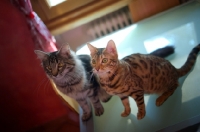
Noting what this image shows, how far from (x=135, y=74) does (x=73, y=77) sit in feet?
1.13

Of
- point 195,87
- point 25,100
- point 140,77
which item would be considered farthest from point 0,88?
point 195,87

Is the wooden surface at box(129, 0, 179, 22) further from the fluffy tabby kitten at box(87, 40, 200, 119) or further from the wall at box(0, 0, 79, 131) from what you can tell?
the wall at box(0, 0, 79, 131)

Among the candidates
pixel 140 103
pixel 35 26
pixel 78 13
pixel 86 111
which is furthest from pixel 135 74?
pixel 78 13

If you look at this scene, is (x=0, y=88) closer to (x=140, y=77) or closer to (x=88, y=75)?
(x=88, y=75)

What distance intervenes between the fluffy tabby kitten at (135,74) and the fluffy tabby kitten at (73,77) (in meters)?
0.15

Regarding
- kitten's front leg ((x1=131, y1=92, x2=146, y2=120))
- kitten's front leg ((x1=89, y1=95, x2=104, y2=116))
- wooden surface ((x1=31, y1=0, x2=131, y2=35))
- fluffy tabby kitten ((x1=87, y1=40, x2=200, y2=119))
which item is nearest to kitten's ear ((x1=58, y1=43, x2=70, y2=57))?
fluffy tabby kitten ((x1=87, y1=40, x2=200, y2=119))

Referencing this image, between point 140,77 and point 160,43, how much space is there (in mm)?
548

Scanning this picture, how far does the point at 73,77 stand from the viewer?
108 cm

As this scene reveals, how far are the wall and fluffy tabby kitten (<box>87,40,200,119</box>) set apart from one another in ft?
2.81

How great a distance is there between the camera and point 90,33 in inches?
82.0

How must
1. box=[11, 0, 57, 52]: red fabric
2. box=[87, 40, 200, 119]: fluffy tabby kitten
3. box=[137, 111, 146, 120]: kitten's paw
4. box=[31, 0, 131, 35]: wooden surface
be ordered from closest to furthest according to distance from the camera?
box=[87, 40, 200, 119]: fluffy tabby kitten < box=[137, 111, 146, 120]: kitten's paw < box=[11, 0, 57, 52]: red fabric < box=[31, 0, 131, 35]: wooden surface

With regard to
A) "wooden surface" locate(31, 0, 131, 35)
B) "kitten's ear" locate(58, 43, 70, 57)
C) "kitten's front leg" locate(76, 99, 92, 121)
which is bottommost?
"kitten's front leg" locate(76, 99, 92, 121)

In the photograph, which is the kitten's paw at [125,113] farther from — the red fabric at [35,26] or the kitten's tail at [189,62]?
the red fabric at [35,26]

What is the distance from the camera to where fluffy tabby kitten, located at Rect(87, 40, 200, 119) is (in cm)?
89
